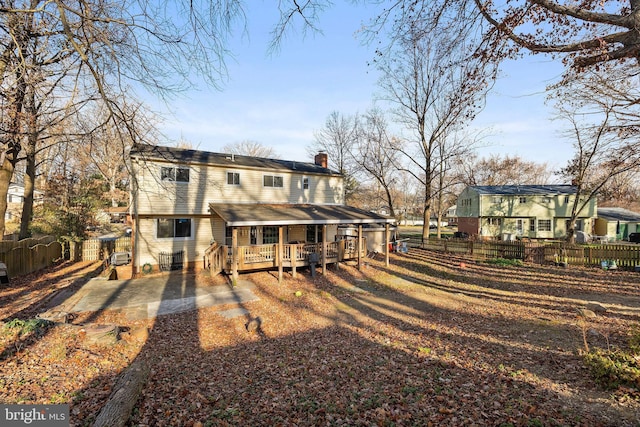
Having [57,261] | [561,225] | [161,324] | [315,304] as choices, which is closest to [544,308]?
[315,304]

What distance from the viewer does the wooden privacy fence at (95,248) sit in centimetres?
1841

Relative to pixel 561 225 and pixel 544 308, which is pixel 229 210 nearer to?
pixel 544 308

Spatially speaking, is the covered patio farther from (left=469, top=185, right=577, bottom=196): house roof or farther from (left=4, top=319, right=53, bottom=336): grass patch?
(left=469, top=185, right=577, bottom=196): house roof

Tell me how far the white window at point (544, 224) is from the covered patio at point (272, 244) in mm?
26845

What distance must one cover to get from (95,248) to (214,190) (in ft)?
35.2

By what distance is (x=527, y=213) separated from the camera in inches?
1262

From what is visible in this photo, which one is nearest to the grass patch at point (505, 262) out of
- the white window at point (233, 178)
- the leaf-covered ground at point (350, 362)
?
the leaf-covered ground at point (350, 362)

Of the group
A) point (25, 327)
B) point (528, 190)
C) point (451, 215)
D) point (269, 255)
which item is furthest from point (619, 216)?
point (25, 327)

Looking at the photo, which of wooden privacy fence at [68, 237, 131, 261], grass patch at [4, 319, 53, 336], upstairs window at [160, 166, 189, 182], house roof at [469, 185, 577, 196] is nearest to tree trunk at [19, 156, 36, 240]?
wooden privacy fence at [68, 237, 131, 261]

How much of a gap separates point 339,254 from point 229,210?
6.08 meters

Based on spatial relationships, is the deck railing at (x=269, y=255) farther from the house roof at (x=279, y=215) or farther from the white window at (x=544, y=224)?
the white window at (x=544, y=224)

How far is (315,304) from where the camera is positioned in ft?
34.1

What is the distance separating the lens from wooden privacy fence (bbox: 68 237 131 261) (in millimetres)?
18406

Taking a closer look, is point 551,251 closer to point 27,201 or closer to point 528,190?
point 528,190
